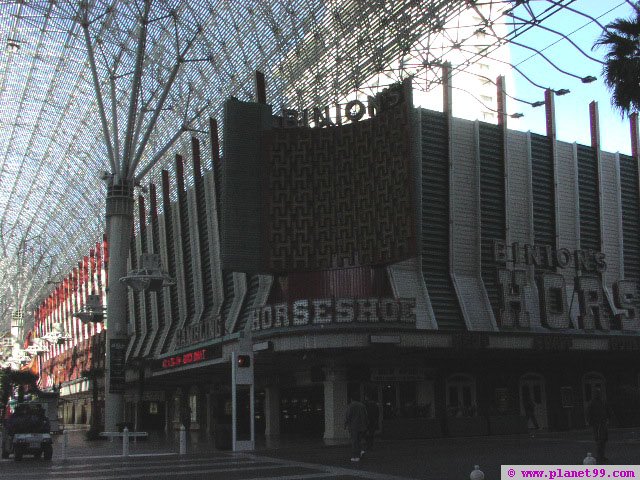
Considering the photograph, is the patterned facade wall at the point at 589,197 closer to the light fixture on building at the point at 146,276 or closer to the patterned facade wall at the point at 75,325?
the light fixture on building at the point at 146,276

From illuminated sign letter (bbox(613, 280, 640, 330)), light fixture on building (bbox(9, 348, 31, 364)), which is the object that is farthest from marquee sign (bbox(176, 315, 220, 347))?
light fixture on building (bbox(9, 348, 31, 364))

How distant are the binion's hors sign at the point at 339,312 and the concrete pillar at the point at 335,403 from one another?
11.9 feet

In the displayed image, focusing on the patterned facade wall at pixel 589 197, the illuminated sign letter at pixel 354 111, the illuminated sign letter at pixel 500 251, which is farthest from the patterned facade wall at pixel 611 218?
the illuminated sign letter at pixel 354 111

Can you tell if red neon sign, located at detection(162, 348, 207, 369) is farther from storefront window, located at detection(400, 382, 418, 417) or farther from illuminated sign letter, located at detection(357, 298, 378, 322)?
storefront window, located at detection(400, 382, 418, 417)

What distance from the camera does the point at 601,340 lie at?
117ft

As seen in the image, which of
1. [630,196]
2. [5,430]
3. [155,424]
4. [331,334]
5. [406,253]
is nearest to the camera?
[5,430]

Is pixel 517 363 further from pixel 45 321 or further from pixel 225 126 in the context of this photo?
pixel 45 321

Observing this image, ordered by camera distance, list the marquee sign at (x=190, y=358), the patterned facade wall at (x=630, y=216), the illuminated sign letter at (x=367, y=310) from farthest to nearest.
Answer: the patterned facade wall at (x=630, y=216)
the marquee sign at (x=190, y=358)
the illuminated sign letter at (x=367, y=310)

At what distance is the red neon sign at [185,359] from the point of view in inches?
1435

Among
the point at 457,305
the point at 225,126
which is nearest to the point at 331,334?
the point at 457,305

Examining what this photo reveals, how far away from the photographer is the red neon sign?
3644 centimetres

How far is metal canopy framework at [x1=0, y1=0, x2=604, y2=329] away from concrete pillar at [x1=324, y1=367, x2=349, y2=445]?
14255mm

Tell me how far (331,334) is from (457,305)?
839cm

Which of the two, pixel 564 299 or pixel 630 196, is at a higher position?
pixel 630 196
